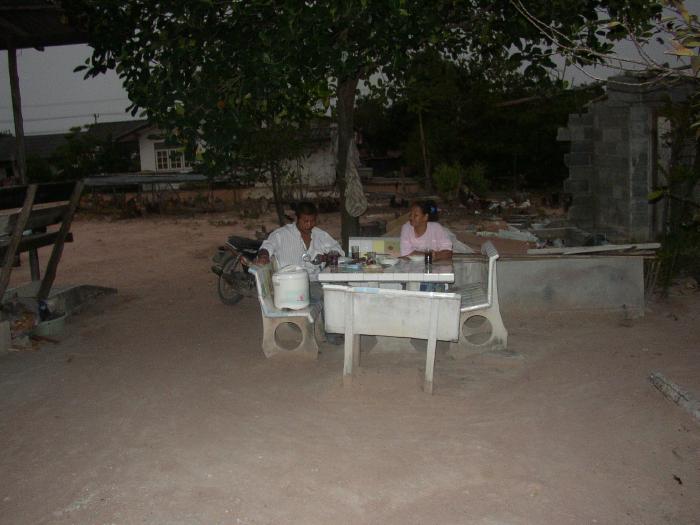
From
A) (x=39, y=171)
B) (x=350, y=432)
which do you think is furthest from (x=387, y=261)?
(x=39, y=171)

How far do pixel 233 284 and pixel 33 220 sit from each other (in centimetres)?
234

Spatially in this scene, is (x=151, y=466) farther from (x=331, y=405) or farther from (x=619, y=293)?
(x=619, y=293)

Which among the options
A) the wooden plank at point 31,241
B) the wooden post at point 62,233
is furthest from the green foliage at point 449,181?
the wooden plank at point 31,241

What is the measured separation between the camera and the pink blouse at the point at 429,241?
719cm

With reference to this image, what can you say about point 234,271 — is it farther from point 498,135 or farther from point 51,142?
point 51,142

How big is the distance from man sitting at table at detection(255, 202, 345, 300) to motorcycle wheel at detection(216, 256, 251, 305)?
165 cm

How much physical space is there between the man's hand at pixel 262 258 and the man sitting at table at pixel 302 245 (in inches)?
8.4

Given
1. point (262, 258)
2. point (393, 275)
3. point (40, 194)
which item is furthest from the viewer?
point (40, 194)

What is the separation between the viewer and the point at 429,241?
720cm

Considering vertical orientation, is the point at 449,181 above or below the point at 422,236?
below

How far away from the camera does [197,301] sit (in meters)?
9.38

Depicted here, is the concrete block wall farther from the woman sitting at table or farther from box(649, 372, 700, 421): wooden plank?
box(649, 372, 700, 421): wooden plank

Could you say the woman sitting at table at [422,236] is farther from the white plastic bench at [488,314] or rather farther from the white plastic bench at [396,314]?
the white plastic bench at [396,314]

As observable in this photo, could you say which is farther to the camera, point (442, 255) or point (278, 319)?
point (442, 255)
